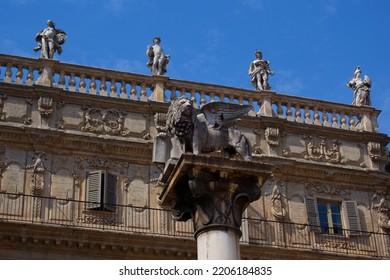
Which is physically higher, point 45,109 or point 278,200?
point 45,109

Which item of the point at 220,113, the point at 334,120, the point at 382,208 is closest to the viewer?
the point at 220,113

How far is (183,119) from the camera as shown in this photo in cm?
1488

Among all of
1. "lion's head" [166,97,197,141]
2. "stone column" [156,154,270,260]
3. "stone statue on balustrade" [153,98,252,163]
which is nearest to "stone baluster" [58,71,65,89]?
"stone statue on balustrade" [153,98,252,163]

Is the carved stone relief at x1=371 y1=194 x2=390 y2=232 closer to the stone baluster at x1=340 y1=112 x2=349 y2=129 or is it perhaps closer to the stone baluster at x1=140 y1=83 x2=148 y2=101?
the stone baluster at x1=340 y1=112 x2=349 y2=129

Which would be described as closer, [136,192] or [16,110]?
[16,110]

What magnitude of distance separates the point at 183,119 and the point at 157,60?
1487cm

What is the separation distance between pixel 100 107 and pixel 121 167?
2175mm

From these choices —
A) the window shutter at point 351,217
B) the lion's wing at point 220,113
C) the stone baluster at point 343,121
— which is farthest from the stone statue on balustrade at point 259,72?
the lion's wing at point 220,113

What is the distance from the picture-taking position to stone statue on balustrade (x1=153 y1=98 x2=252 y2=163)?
48.6ft

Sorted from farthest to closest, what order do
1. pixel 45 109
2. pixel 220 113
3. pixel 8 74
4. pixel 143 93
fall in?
pixel 143 93 → pixel 8 74 → pixel 45 109 → pixel 220 113

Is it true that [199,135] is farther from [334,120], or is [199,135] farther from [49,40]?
[334,120]

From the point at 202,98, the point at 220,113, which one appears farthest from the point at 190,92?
the point at 220,113

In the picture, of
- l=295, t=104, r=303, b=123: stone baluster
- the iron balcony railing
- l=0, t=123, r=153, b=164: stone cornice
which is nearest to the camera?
the iron balcony railing

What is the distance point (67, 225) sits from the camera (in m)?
25.8
